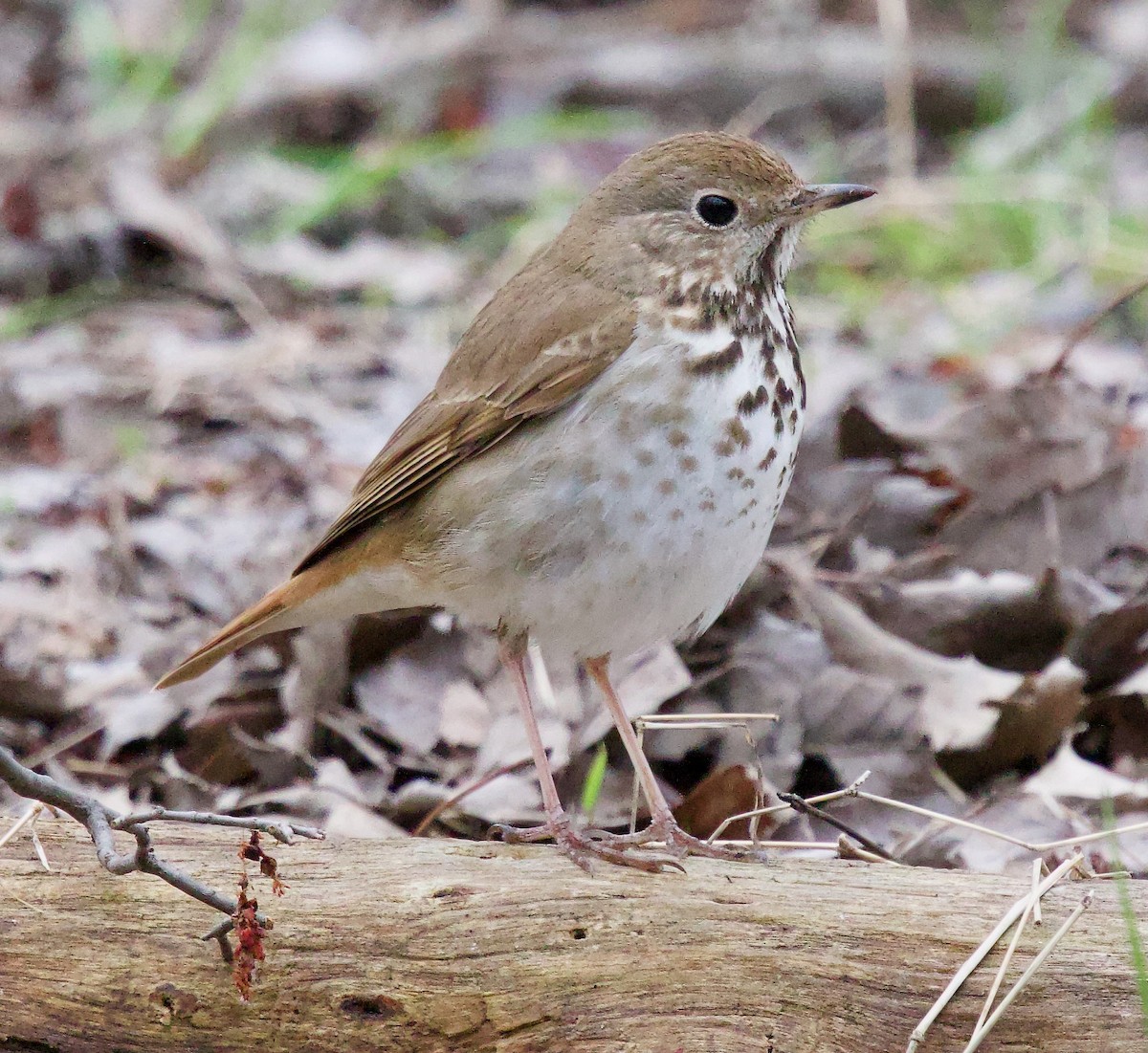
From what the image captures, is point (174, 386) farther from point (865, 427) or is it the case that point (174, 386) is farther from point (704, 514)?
point (704, 514)

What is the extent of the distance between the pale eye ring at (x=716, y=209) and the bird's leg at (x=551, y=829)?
97cm

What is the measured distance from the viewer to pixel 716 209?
3.40 m

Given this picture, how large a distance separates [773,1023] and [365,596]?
1510mm

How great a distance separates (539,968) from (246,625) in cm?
137

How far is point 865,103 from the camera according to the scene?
9094 mm

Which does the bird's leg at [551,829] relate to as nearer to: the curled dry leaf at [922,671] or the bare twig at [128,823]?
the bare twig at [128,823]

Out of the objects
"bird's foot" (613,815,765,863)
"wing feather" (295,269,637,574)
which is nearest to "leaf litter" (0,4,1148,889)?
"bird's foot" (613,815,765,863)

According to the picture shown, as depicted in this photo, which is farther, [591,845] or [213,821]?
[591,845]

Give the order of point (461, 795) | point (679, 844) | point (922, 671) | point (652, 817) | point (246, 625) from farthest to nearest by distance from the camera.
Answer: point (922, 671), point (246, 625), point (461, 795), point (652, 817), point (679, 844)

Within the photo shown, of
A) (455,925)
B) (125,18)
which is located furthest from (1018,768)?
(125,18)

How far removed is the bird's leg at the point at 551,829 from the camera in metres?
3.00

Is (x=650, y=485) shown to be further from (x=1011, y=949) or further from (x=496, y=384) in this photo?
(x=1011, y=949)

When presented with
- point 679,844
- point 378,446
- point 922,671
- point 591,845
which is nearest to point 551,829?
point 591,845

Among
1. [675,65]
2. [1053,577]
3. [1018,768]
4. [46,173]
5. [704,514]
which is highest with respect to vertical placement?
[675,65]
